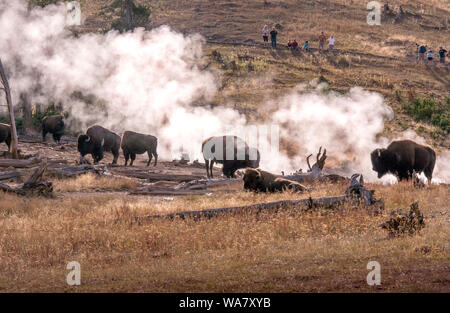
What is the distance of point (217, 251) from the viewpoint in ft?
34.3

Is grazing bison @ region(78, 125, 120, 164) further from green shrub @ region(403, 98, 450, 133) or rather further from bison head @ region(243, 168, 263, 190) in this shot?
green shrub @ region(403, 98, 450, 133)

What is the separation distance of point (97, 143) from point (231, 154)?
7.46 m

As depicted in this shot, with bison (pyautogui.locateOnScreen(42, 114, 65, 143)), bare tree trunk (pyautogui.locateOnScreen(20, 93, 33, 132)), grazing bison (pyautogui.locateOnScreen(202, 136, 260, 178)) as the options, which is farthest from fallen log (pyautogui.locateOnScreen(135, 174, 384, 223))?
bare tree trunk (pyautogui.locateOnScreen(20, 93, 33, 132))

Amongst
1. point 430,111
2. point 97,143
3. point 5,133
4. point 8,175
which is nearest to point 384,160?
point 8,175

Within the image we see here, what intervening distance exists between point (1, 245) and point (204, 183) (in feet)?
35.4

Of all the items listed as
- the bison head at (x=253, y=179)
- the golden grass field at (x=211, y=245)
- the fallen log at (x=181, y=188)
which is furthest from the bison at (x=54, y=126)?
the bison head at (x=253, y=179)

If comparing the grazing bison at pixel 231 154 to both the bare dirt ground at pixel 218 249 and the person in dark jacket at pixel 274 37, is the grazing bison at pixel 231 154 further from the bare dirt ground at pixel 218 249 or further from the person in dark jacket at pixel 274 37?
the person in dark jacket at pixel 274 37

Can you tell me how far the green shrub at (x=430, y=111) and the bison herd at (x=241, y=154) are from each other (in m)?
17.4

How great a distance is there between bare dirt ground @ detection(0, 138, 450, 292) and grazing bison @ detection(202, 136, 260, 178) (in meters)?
9.21

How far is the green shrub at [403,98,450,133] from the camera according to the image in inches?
1556

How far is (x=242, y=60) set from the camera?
1955 inches

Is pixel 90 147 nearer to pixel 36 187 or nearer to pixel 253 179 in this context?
pixel 36 187

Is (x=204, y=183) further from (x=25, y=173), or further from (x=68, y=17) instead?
(x=68, y=17)
